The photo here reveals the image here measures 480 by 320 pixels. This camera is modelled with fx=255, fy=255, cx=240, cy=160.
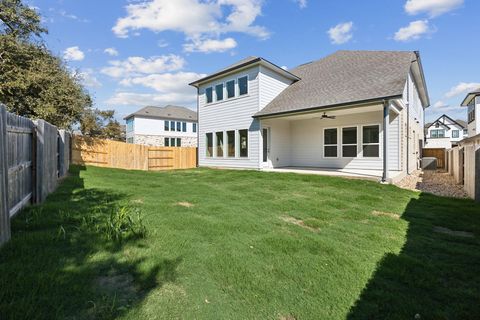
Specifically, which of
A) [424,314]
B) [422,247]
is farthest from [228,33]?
[424,314]

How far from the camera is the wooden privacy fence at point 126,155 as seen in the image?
50.1 feet

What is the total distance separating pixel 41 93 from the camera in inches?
525

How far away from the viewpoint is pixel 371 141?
489 inches

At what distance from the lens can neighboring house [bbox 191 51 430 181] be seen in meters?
11.7

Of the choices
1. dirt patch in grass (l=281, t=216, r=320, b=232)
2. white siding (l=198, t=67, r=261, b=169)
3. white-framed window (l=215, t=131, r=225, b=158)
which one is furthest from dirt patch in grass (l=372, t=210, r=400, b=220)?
white-framed window (l=215, t=131, r=225, b=158)

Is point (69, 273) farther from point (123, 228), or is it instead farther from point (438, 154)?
point (438, 154)

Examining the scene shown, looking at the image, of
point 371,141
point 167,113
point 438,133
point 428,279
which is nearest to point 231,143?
point 371,141

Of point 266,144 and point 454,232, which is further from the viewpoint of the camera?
point 266,144

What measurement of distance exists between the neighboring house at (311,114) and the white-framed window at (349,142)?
0.05 m

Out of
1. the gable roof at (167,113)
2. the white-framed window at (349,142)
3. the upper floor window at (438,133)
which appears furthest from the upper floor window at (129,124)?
the upper floor window at (438,133)

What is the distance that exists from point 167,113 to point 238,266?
119 feet

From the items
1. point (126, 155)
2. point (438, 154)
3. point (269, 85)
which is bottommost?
point (438, 154)

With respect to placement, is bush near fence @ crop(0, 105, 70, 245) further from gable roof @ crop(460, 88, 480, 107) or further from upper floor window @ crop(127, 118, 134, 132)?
gable roof @ crop(460, 88, 480, 107)

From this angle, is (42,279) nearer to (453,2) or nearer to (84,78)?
(453,2)
